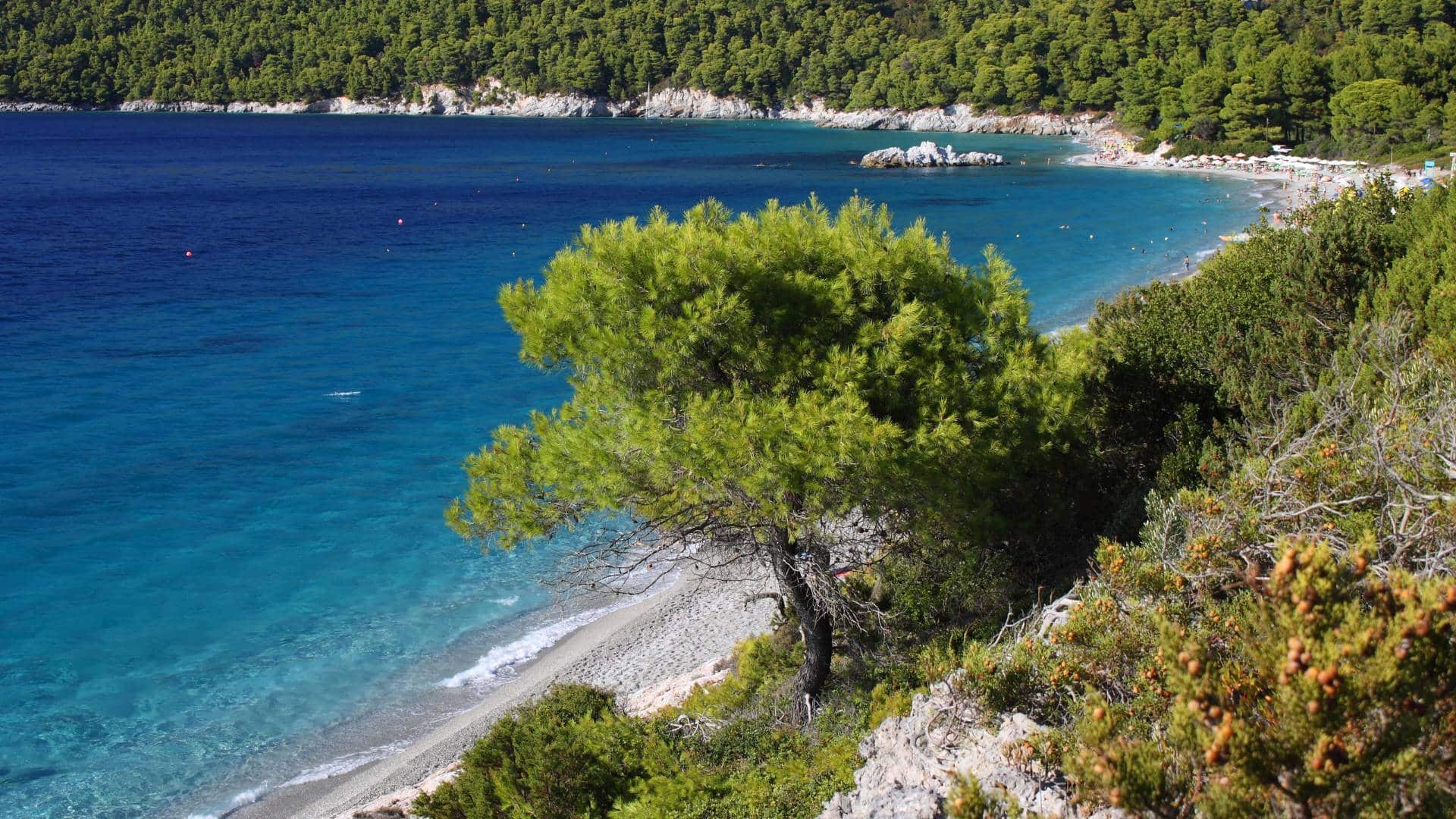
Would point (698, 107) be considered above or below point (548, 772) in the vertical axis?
above

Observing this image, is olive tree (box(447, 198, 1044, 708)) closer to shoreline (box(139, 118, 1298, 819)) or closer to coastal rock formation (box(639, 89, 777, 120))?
shoreline (box(139, 118, 1298, 819))

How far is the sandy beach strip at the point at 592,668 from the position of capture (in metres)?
14.9

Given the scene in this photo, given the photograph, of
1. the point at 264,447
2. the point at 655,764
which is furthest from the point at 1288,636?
the point at 264,447

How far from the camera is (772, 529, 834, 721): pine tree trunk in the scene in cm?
1239

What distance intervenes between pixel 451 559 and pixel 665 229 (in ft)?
40.3

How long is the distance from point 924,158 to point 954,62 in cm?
5700

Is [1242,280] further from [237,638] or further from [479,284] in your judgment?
[479,284]

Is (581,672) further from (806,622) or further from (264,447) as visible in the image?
(264,447)

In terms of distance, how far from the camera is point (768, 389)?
11.8 metres

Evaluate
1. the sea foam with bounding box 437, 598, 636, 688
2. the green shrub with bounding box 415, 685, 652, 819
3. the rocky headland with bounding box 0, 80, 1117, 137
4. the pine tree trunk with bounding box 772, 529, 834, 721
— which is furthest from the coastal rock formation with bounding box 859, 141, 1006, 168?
the green shrub with bounding box 415, 685, 652, 819

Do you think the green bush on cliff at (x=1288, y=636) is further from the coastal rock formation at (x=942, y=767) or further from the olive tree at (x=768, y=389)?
the olive tree at (x=768, y=389)

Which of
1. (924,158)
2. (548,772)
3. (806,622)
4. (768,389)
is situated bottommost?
(548,772)

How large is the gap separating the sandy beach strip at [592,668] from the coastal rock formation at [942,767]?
7.53 metres

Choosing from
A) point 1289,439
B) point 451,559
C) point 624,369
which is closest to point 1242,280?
point 1289,439
